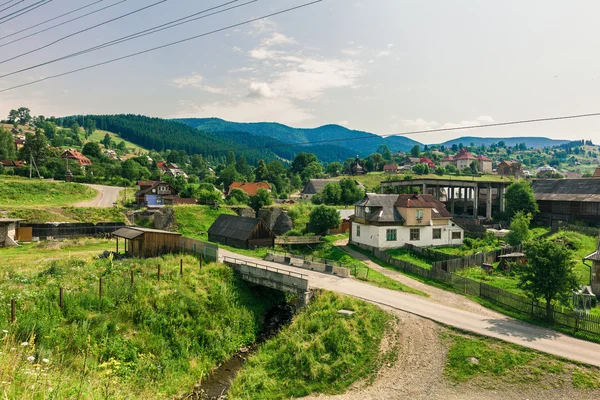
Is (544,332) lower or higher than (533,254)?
lower

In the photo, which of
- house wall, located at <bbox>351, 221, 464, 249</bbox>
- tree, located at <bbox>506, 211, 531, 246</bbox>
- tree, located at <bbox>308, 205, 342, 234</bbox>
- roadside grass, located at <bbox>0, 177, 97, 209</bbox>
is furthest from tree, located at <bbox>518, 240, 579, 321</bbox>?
roadside grass, located at <bbox>0, 177, 97, 209</bbox>

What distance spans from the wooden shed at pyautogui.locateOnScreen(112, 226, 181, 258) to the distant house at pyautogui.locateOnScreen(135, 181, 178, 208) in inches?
1305

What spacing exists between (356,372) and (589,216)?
153ft

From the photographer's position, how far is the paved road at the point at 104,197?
65062 mm

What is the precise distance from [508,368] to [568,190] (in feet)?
155

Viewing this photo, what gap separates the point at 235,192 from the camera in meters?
74.0

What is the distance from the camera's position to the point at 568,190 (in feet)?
178

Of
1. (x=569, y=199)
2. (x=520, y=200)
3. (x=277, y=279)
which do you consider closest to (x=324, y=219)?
(x=277, y=279)

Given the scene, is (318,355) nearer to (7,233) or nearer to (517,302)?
(517,302)

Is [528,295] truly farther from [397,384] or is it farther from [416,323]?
[397,384]

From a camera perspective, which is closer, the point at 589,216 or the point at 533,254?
the point at 533,254

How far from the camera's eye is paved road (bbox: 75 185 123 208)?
213ft

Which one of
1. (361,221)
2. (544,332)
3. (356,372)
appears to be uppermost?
(361,221)

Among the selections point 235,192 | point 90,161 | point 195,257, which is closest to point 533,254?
point 195,257
